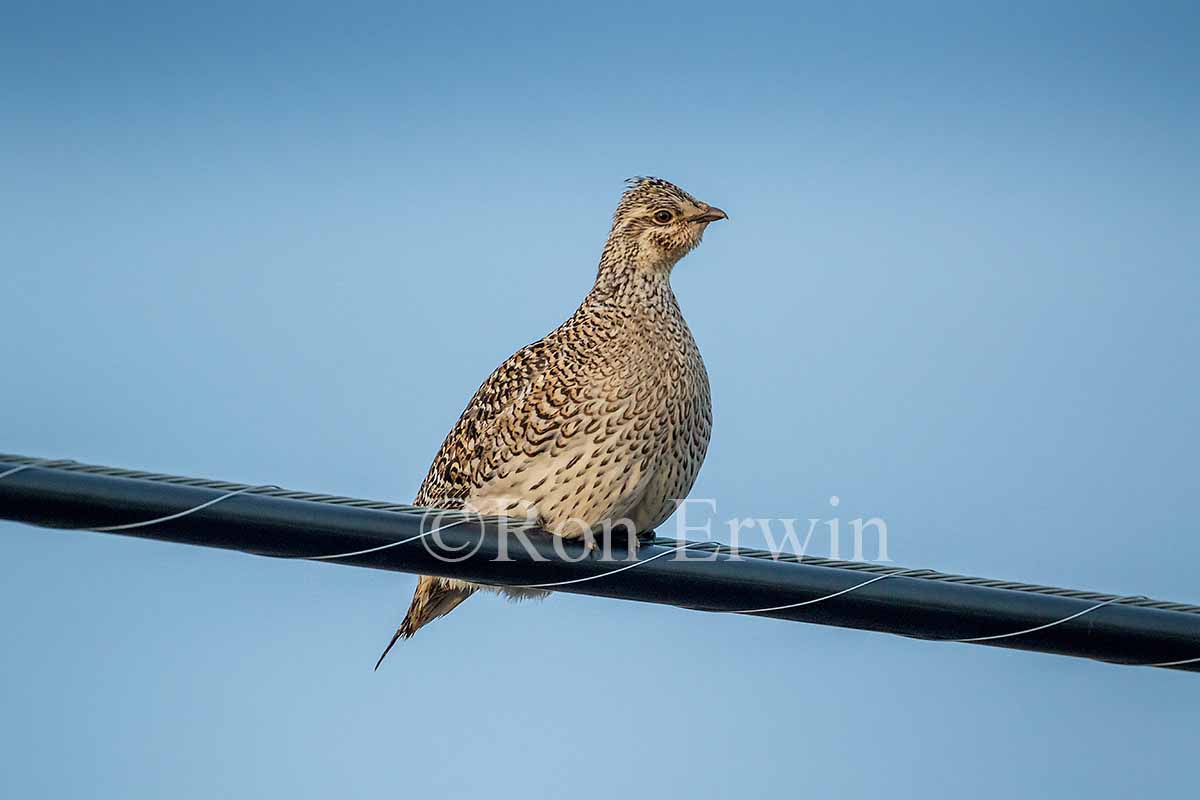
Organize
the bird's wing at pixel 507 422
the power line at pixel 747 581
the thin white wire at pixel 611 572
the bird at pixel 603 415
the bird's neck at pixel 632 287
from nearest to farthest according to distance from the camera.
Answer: the power line at pixel 747 581
the thin white wire at pixel 611 572
the bird at pixel 603 415
the bird's wing at pixel 507 422
the bird's neck at pixel 632 287

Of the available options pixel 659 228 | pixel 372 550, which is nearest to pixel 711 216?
pixel 659 228

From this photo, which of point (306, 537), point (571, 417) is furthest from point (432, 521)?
point (571, 417)

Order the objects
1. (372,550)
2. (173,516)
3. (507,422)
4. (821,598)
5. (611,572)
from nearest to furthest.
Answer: (173,516), (372,550), (821,598), (611,572), (507,422)

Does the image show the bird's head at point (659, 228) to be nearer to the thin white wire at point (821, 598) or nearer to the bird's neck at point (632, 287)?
the bird's neck at point (632, 287)

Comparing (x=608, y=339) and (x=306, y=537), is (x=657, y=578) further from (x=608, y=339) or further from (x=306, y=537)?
(x=608, y=339)

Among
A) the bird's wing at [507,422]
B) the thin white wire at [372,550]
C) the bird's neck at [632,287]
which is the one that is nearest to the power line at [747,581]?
the thin white wire at [372,550]

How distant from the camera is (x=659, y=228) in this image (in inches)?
423

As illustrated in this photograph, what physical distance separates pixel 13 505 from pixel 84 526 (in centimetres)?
24

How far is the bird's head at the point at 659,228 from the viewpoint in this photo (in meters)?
10.7

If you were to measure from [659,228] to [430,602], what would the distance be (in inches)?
83.1

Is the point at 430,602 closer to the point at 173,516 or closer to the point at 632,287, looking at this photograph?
the point at 632,287

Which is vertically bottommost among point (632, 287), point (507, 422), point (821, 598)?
point (821, 598)

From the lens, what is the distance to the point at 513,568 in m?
8.02

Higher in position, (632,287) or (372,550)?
(632,287)
